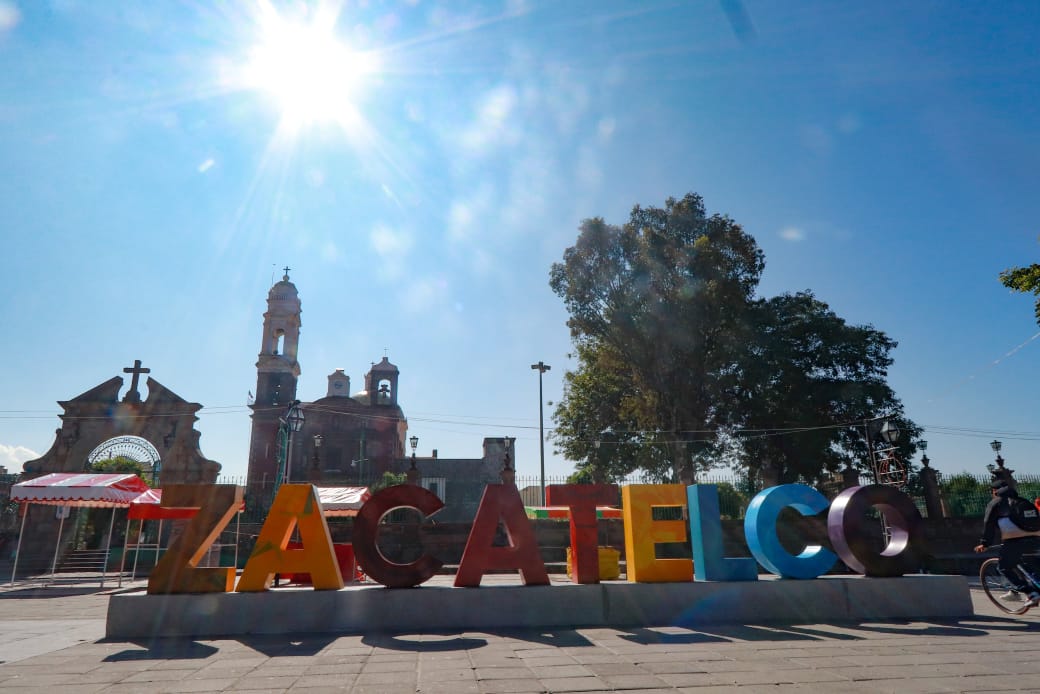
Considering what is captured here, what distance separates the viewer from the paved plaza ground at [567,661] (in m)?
4.69

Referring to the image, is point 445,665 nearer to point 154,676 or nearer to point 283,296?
point 154,676

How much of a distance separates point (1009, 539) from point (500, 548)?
685 centimetres

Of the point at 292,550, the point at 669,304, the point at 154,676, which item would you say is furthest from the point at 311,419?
the point at 154,676

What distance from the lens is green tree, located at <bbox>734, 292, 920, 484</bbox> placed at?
81.0 ft

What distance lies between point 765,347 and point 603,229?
29.5 ft

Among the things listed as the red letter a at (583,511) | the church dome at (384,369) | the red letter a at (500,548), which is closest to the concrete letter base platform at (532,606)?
the red letter a at (500,548)

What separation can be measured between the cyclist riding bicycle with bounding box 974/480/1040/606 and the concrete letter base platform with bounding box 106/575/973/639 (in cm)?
61

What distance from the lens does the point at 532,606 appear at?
770 cm

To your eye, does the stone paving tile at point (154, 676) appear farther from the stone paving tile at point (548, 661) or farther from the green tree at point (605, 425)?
the green tree at point (605, 425)

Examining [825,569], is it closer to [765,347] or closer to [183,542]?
[183,542]

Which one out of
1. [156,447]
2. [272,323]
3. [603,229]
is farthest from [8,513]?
[603,229]

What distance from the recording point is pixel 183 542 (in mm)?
7691

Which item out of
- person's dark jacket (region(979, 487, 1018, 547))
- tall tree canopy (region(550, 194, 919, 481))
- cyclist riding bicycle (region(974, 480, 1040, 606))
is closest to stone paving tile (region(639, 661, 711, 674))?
cyclist riding bicycle (region(974, 480, 1040, 606))

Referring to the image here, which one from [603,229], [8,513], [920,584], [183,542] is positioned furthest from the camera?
[8,513]
